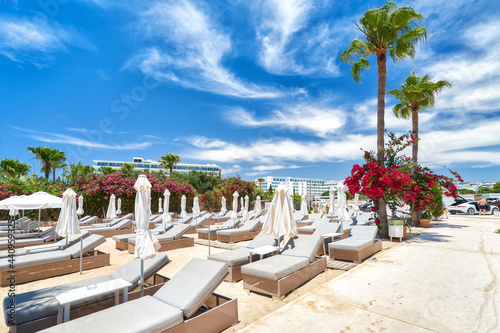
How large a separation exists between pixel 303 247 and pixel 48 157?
98.3ft

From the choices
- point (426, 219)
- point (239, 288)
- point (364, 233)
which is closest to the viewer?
point (239, 288)

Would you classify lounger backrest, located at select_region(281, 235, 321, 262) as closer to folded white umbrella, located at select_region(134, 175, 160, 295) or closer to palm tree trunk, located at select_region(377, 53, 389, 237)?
folded white umbrella, located at select_region(134, 175, 160, 295)

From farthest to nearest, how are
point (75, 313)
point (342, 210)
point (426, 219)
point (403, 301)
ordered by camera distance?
1. point (426, 219)
2. point (342, 210)
3. point (403, 301)
4. point (75, 313)

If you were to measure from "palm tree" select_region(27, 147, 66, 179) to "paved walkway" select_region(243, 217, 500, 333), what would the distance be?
3033cm

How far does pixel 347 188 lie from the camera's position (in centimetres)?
982

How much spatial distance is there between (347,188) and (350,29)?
6.96 m

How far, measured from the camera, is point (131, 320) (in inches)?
98.6

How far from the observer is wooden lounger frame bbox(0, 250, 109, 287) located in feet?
17.7

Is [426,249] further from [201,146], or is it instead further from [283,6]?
[201,146]

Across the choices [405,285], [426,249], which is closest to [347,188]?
[426,249]

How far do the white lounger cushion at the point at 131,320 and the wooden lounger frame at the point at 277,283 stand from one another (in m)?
1.95

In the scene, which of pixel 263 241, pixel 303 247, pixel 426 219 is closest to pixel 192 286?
pixel 303 247

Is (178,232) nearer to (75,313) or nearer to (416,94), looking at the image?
(75,313)

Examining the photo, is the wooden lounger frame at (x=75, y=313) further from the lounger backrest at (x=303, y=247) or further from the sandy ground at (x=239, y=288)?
the lounger backrest at (x=303, y=247)
